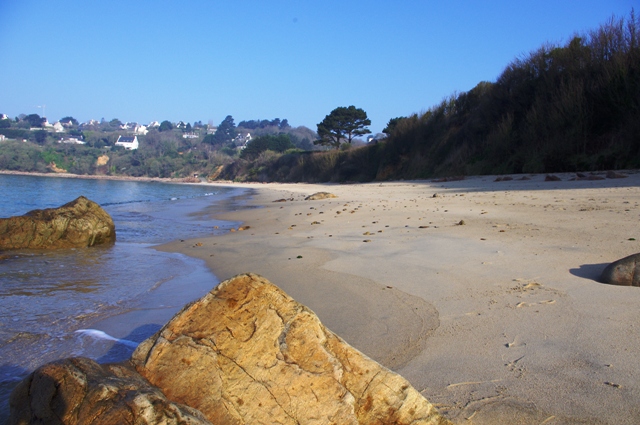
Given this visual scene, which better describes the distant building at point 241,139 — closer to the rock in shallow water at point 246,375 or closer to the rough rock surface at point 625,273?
the rough rock surface at point 625,273

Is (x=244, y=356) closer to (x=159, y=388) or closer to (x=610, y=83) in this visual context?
(x=159, y=388)

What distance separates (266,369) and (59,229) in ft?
26.2

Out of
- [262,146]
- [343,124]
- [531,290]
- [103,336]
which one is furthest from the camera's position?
[262,146]

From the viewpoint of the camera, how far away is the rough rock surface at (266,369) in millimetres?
2004

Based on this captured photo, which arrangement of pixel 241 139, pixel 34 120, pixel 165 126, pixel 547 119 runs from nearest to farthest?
1. pixel 547 119
2. pixel 34 120
3. pixel 241 139
4. pixel 165 126

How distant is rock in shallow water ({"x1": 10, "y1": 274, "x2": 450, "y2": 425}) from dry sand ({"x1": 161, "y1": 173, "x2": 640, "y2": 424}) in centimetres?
44

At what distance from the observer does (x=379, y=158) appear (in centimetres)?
3494

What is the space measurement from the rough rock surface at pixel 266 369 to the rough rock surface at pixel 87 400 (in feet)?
0.60

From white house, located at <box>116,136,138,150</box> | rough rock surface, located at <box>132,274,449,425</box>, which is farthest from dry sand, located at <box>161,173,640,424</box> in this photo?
white house, located at <box>116,136,138,150</box>

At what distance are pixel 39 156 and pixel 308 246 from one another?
75122 mm

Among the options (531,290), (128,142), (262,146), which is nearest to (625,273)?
(531,290)

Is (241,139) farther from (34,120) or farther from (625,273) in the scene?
(625,273)

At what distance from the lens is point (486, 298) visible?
3898 millimetres

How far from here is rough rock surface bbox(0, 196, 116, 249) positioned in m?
8.33
